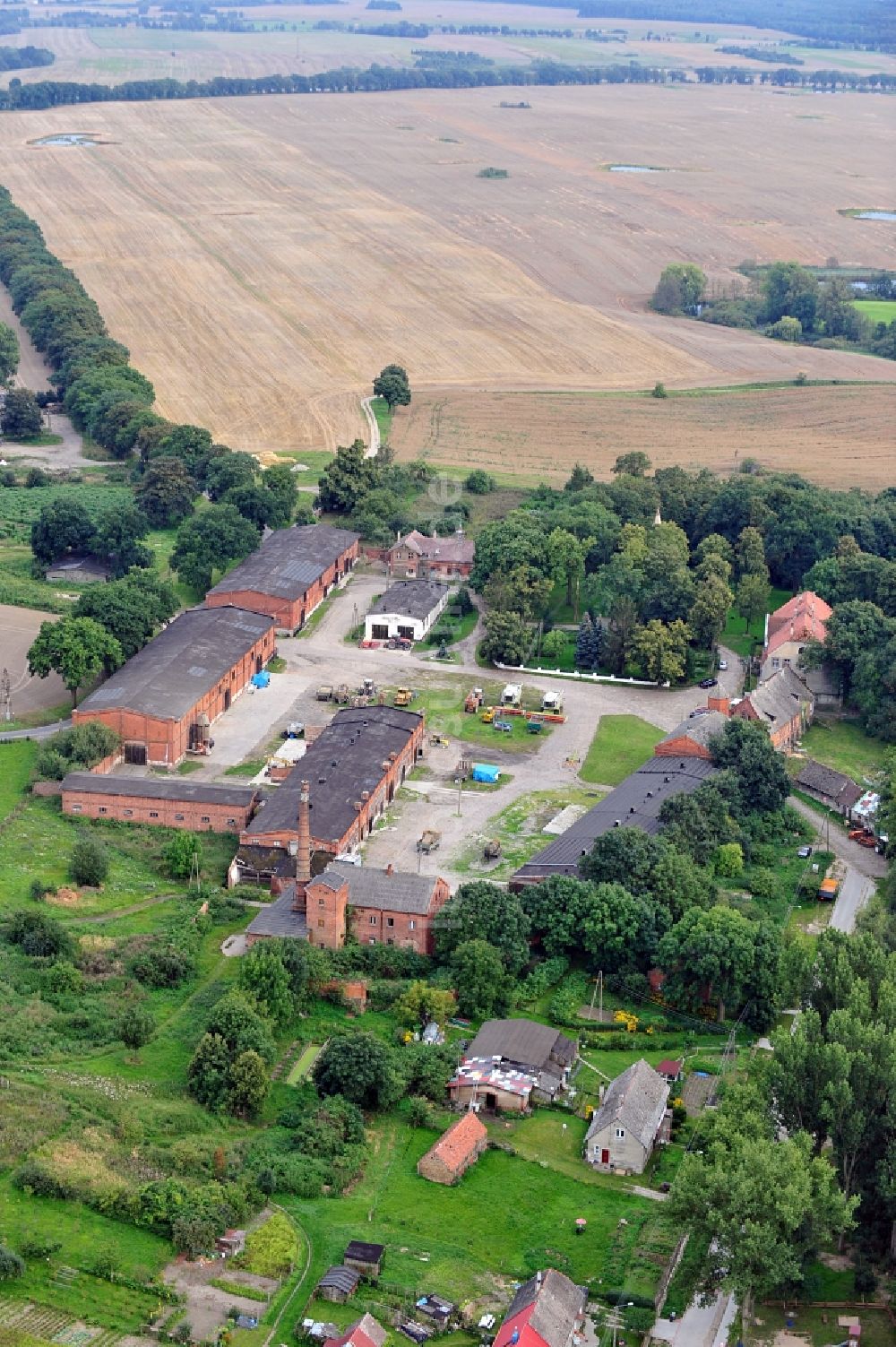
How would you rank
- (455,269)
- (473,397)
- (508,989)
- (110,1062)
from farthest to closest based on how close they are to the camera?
(455,269)
(473,397)
(508,989)
(110,1062)

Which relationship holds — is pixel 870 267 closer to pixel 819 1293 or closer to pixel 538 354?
pixel 538 354

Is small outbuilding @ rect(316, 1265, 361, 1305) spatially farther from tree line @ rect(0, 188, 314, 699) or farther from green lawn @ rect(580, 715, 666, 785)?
tree line @ rect(0, 188, 314, 699)

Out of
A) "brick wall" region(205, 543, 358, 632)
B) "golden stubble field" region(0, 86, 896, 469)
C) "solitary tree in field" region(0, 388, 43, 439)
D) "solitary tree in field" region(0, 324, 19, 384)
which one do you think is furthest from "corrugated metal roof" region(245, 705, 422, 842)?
"solitary tree in field" region(0, 324, 19, 384)

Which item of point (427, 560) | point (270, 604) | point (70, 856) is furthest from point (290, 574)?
point (70, 856)

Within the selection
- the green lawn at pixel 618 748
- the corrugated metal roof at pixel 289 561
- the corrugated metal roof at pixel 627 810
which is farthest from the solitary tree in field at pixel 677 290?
the corrugated metal roof at pixel 627 810

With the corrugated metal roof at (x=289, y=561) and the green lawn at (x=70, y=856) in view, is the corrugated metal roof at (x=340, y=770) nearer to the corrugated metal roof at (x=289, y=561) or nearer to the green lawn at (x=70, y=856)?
the green lawn at (x=70, y=856)

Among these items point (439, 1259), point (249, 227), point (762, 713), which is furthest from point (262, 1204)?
point (249, 227)
